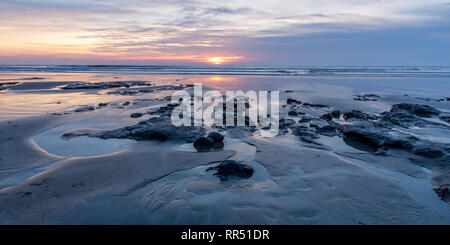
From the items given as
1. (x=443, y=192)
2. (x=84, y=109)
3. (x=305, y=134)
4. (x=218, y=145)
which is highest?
(x=84, y=109)

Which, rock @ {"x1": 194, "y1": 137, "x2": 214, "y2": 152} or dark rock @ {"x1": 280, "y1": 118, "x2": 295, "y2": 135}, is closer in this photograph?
rock @ {"x1": 194, "y1": 137, "x2": 214, "y2": 152}

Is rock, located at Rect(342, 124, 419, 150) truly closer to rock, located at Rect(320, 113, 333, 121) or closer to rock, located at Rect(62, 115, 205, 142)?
rock, located at Rect(320, 113, 333, 121)

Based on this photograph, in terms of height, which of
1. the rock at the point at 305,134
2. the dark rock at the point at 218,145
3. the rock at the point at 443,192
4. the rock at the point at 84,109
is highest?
the rock at the point at 84,109

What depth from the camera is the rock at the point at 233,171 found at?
3.49 metres

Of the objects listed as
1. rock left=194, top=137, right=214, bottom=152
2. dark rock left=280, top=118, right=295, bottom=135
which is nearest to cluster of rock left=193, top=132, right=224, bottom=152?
rock left=194, top=137, right=214, bottom=152

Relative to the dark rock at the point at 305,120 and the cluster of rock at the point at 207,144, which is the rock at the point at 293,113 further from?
the cluster of rock at the point at 207,144

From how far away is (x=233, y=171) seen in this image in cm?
354

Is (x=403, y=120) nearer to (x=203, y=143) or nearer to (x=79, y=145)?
(x=203, y=143)

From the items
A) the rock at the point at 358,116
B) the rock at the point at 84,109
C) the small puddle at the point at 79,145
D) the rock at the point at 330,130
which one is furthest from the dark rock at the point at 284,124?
the rock at the point at 84,109

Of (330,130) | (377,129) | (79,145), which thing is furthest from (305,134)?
(79,145)

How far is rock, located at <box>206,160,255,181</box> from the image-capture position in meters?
3.49

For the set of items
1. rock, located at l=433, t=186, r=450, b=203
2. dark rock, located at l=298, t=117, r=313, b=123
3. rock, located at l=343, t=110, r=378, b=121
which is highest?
rock, located at l=343, t=110, r=378, b=121

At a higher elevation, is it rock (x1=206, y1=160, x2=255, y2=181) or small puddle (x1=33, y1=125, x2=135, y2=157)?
small puddle (x1=33, y1=125, x2=135, y2=157)
